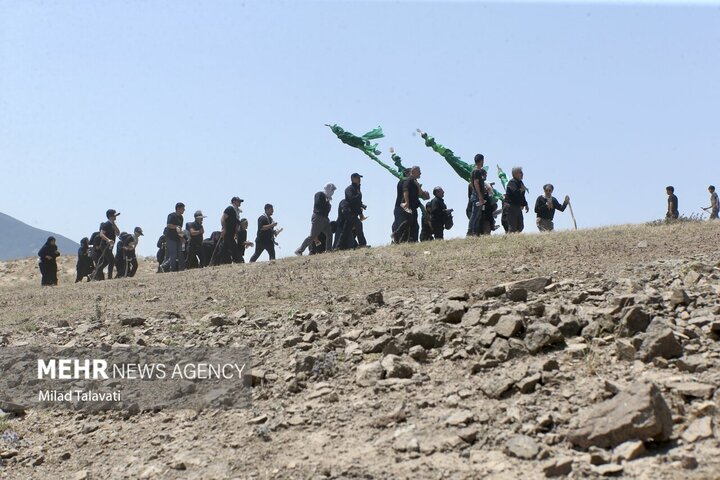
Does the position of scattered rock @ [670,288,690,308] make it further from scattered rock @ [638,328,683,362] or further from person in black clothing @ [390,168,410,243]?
person in black clothing @ [390,168,410,243]

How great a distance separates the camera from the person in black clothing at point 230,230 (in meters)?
17.7

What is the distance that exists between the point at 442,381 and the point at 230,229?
37.9ft

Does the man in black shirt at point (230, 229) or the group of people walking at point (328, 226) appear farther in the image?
the man in black shirt at point (230, 229)

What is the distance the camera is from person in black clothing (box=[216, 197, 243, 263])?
17719 mm

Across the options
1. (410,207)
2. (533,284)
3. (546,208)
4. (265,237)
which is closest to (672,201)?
(546,208)

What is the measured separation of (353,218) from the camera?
16.3 meters

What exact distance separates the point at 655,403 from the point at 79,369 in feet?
20.1

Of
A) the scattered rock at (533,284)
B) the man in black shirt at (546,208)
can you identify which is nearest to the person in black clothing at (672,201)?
the man in black shirt at (546,208)

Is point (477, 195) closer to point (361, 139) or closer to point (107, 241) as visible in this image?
point (361, 139)

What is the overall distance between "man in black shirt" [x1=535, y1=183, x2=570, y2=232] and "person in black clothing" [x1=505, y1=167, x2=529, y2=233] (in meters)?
1.05

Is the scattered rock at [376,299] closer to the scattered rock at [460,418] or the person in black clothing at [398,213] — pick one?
the scattered rock at [460,418]

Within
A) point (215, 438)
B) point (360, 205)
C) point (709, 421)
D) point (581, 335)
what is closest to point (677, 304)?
point (581, 335)

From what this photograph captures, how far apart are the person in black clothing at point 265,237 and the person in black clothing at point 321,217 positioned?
0.98 m

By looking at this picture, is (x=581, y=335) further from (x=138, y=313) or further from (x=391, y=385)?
(x=138, y=313)
